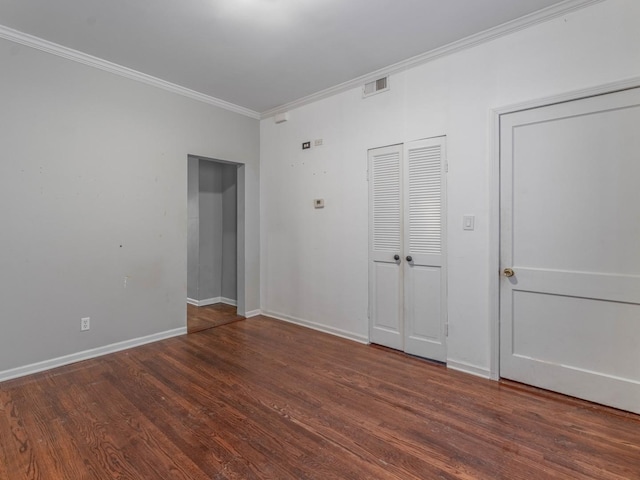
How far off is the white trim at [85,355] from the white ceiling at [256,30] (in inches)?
111

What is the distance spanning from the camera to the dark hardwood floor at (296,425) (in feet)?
5.74

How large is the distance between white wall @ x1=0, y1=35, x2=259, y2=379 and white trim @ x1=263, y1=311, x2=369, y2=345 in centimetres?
128

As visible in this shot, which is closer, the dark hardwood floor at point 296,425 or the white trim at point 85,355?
the dark hardwood floor at point 296,425

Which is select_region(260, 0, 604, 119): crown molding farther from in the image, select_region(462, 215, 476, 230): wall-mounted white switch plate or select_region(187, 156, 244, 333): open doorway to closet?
select_region(187, 156, 244, 333): open doorway to closet

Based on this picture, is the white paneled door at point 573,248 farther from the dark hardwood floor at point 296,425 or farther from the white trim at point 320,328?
the white trim at point 320,328

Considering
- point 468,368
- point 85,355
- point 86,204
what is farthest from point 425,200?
point 85,355

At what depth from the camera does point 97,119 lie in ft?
10.6

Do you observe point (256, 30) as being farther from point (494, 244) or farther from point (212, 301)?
point (212, 301)

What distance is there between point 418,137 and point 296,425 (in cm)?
268

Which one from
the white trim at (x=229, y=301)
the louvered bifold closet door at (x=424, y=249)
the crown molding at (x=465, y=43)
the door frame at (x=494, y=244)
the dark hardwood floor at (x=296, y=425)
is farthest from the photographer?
the white trim at (x=229, y=301)

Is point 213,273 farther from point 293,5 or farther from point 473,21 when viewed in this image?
point 473,21

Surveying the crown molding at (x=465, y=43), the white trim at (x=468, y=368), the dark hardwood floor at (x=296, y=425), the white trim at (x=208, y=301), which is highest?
the crown molding at (x=465, y=43)

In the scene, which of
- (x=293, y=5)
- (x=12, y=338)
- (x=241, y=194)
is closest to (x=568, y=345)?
(x=293, y=5)

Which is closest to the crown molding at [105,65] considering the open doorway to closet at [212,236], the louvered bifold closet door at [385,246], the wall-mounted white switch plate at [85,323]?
the open doorway to closet at [212,236]
